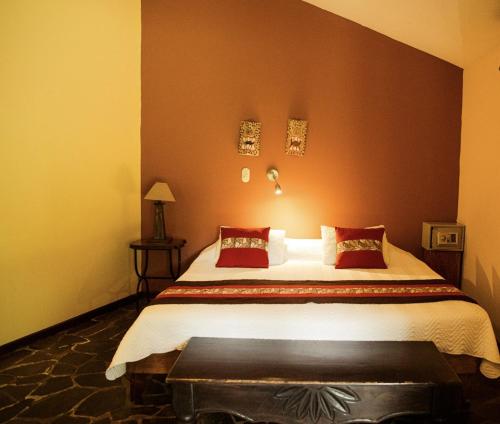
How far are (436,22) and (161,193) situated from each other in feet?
9.29

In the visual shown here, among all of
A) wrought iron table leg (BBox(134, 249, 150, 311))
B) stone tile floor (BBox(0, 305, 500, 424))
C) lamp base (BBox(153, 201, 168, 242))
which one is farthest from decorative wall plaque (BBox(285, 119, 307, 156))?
stone tile floor (BBox(0, 305, 500, 424))

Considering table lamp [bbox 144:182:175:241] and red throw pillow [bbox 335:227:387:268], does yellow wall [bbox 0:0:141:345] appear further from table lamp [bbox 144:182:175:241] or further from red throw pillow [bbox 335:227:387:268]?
red throw pillow [bbox 335:227:387:268]

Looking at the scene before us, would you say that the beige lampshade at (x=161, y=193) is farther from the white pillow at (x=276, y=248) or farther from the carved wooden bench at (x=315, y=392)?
the carved wooden bench at (x=315, y=392)

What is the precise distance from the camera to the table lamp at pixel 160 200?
345cm

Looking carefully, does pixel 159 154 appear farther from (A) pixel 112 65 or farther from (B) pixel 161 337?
(B) pixel 161 337

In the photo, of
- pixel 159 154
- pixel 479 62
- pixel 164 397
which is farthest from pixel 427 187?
pixel 164 397

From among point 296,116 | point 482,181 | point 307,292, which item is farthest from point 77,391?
point 482,181

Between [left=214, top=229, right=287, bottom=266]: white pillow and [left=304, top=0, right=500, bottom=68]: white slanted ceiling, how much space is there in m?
2.20

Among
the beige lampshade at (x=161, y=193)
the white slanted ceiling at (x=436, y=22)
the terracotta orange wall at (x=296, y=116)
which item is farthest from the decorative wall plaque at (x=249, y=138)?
the white slanted ceiling at (x=436, y=22)

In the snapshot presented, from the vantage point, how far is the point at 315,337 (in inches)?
80.3

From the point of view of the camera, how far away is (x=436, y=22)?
9.68ft

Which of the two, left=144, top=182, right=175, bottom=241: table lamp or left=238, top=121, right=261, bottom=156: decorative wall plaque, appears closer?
left=144, top=182, right=175, bottom=241: table lamp

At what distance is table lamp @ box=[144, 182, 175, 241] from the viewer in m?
3.45

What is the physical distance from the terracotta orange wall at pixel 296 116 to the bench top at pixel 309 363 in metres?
1.99
